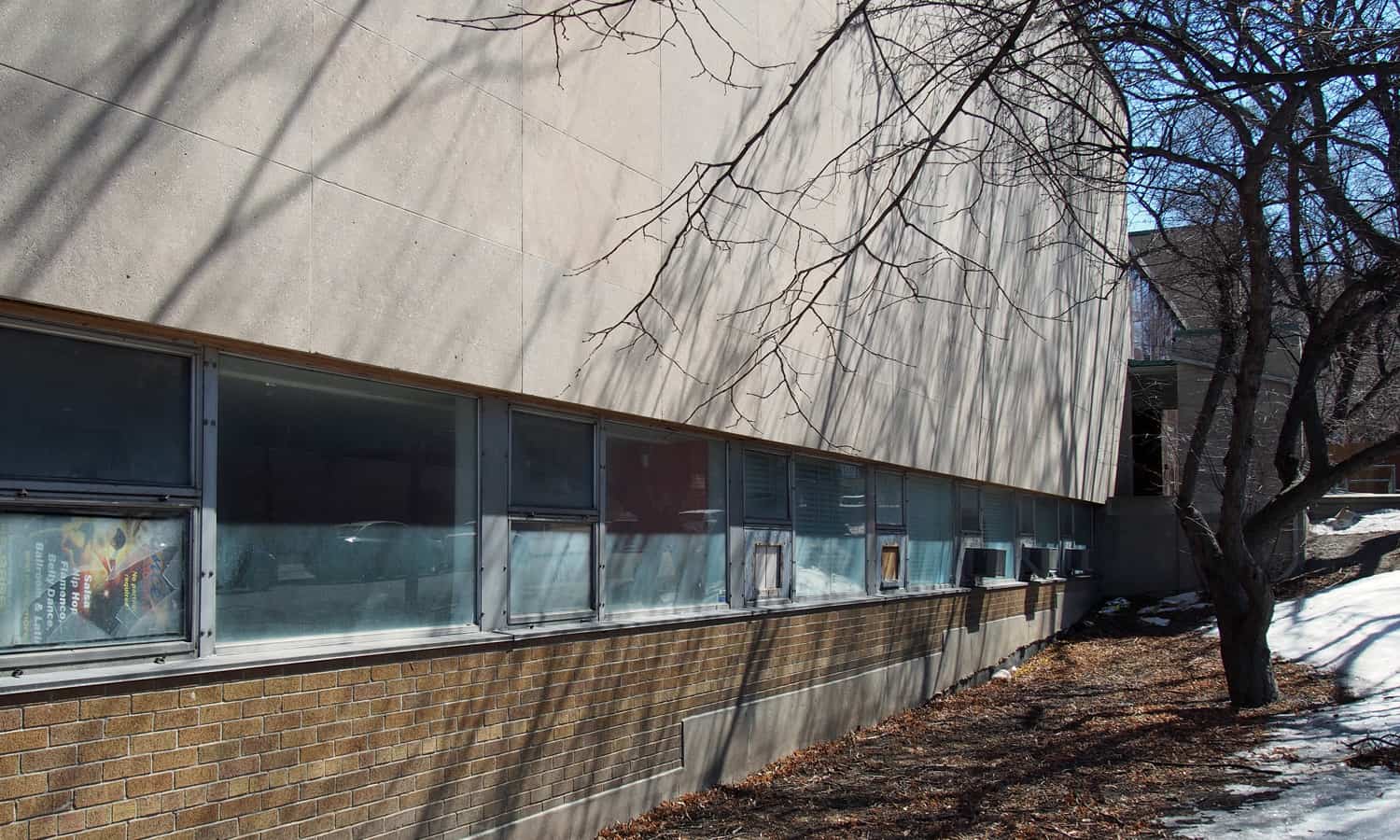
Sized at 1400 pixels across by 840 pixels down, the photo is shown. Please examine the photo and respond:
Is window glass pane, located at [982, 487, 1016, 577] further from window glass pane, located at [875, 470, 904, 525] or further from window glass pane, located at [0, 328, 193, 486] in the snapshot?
window glass pane, located at [0, 328, 193, 486]

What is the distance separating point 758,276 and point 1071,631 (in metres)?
13.0

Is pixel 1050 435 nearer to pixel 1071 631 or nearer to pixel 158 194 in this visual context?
pixel 1071 631

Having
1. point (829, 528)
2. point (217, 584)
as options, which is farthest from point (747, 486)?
point (217, 584)

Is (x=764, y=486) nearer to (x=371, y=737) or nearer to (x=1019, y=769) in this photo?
(x=1019, y=769)

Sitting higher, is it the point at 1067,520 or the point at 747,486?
the point at 747,486

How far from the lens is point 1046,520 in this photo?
18484 mm

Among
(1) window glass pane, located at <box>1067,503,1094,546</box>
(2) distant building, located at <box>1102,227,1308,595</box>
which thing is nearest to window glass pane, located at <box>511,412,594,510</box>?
(1) window glass pane, located at <box>1067,503,1094,546</box>

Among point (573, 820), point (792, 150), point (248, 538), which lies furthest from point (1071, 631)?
point (248, 538)

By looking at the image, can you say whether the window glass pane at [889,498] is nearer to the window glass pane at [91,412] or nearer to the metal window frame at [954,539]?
the metal window frame at [954,539]

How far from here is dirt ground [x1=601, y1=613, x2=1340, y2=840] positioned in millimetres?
7641

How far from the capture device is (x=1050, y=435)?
56.6ft

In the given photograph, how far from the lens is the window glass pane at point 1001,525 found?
15.4m

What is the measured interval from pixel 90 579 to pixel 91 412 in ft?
2.06

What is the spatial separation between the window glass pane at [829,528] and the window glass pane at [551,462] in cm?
324
